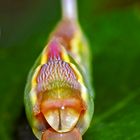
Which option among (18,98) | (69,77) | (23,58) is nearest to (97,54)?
(23,58)

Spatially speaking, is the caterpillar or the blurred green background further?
the blurred green background

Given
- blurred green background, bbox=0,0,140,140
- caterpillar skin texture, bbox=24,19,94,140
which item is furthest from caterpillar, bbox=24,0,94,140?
blurred green background, bbox=0,0,140,140

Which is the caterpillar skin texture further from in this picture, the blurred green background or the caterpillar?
the blurred green background

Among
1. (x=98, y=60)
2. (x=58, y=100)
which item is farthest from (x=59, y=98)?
(x=98, y=60)

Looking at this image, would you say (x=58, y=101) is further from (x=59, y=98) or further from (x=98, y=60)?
(x=98, y=60)

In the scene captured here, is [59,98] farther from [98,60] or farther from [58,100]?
[98,60]

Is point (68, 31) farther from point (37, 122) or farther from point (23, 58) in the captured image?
point (37, 122)

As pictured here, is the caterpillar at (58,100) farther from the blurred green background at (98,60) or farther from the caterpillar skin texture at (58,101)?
the blurred green background at (98,60)

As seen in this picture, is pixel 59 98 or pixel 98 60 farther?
pixel 98 60

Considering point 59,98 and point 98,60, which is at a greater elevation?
point 59,98
